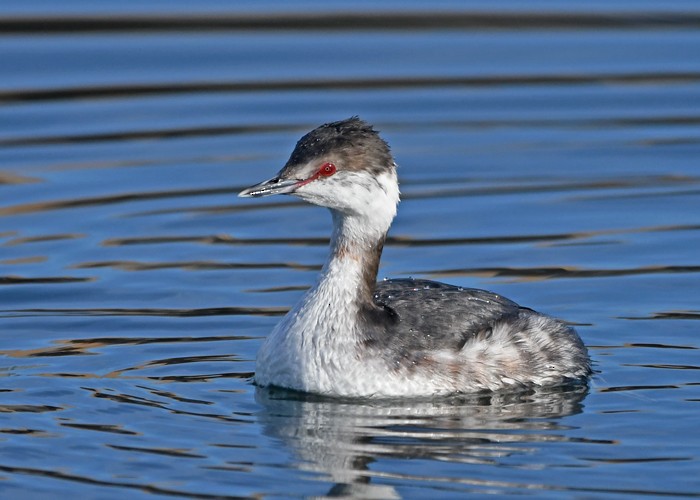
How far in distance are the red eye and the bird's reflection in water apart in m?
1.47

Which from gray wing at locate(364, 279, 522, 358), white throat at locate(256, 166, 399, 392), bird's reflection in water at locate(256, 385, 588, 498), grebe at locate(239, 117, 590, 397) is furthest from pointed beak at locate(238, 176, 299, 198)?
bird's reflection in water at locate(256, 385, 588, 498)

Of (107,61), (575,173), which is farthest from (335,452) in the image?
(107,61)

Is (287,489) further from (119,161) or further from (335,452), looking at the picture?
(119,161)

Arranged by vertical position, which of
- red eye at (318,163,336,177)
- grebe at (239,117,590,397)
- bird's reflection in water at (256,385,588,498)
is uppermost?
red eye at (318,163,336,177)

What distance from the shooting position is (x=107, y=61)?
22.0m

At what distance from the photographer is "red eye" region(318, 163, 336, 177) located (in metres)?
11.3

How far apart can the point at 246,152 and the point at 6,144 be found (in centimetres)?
266

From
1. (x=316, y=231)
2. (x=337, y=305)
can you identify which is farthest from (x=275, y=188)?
(x=316, y=231)

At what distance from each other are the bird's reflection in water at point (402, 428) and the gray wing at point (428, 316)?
393 millimetres

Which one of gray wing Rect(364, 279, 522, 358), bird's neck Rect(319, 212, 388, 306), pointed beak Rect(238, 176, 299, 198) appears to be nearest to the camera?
pointed beak Rect(238, 176, 299, 198)

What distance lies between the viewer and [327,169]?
37.0 ft

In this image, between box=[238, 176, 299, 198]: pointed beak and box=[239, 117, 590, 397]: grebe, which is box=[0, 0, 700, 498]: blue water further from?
box=[238, 176, 299, 198]: pointed beak

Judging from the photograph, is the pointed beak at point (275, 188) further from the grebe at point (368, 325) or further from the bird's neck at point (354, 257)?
the bird's neck at point (354, 257)

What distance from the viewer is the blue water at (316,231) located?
10031mm
